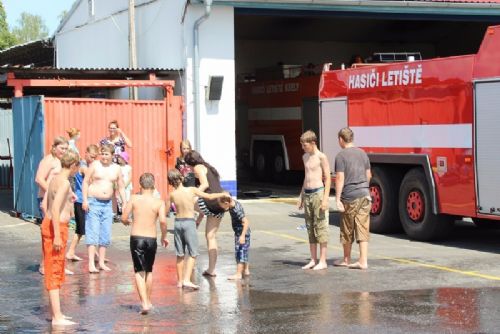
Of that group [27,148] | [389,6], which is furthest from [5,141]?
[389,6]

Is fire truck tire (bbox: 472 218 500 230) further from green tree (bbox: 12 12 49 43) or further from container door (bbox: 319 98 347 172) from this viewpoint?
green tree (bbox: 12 12 49 43)

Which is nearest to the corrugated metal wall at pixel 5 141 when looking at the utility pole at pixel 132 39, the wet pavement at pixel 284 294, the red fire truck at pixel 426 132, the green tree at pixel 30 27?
the utility pole at pixel 132 39

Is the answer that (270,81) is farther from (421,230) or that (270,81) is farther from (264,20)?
(421,230)

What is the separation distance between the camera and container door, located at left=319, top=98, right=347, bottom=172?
51.9ft

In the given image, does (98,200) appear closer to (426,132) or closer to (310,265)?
(310,265)

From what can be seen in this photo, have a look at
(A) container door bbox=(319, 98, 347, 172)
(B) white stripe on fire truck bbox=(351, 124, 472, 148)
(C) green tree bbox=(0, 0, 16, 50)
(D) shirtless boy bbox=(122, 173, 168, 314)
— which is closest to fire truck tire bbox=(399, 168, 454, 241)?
(B) white stripe on fire truck bbox=(351, 124, 472, 148)

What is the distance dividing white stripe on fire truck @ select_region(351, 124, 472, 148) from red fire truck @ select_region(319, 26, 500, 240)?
0.6 inches

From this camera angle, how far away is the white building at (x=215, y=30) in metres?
19.8

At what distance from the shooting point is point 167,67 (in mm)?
20875

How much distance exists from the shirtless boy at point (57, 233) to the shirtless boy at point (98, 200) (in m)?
2.60

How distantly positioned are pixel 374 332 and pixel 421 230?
645cm

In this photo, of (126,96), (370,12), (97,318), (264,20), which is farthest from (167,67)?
(97,318)

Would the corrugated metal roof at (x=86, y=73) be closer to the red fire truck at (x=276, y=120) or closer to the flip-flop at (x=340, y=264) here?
the red fire truck at (x=276, y=120)

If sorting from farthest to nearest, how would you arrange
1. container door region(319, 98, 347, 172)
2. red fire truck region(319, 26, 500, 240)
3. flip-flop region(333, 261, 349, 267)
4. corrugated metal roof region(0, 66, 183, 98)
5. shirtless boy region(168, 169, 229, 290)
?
corrugated metal roof region(0, 66, 183, 98) → container door region(319, 98, 347, 172) → red fire truck region(319, 26, 500, 240) → flip-flop region(333, 261, 349, 267) → shirtless boy region(168, 169, 229, 290)
